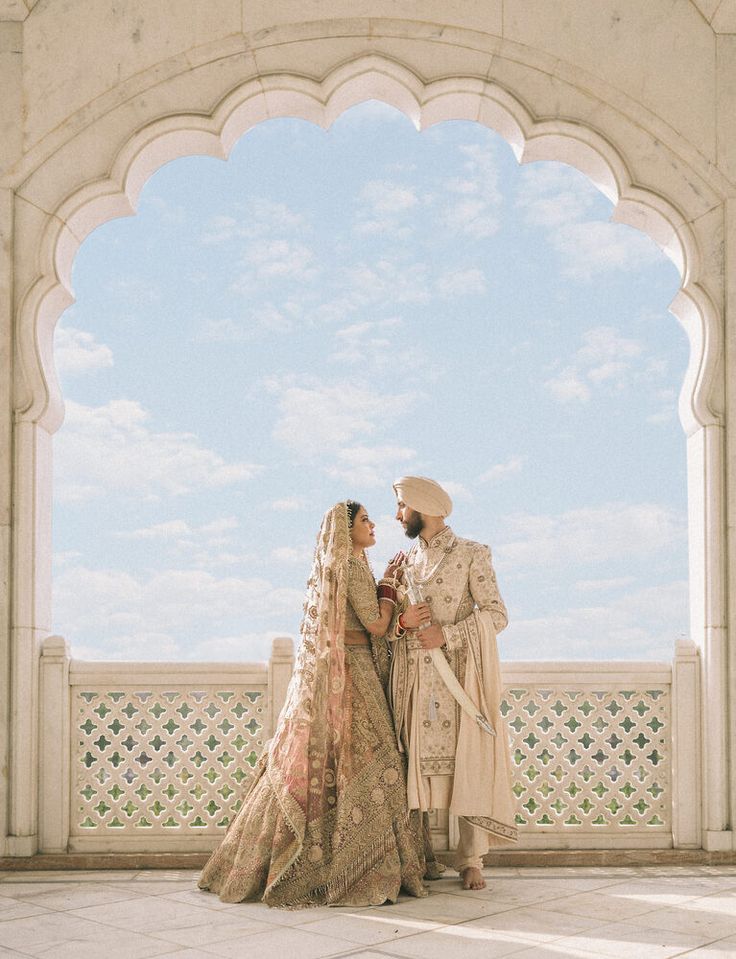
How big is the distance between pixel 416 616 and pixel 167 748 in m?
1.37

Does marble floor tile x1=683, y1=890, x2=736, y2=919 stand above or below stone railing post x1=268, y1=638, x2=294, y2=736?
below

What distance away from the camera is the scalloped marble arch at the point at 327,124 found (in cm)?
497

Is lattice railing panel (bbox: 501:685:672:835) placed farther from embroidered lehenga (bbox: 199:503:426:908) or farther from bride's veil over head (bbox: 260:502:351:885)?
bride's veil over head (bbox: 260:502:351:885)

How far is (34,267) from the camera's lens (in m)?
4.98

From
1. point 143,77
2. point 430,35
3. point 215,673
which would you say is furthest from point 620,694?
point 143,77

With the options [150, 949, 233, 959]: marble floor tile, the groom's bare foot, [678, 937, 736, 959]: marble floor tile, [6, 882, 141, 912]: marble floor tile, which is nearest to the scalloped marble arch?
[6, 882, 141, 912]: marble floor tile

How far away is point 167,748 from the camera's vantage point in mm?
4973

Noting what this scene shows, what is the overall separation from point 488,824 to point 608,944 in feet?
2.79

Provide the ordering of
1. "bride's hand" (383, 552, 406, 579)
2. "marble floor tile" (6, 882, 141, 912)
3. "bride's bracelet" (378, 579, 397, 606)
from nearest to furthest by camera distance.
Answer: "marble floor tile" (6, 882, 141, 912) < "bride's bracelet" (378, 579, 397, 606) < "bride's hand" (383, 552, 406, 579)

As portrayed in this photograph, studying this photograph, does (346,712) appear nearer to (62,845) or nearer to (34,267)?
(62,845)

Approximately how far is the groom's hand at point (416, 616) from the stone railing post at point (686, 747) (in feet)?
4.16

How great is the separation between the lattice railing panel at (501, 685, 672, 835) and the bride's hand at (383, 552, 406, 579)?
0.82 meters

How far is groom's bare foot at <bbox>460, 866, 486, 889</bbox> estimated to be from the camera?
4.32 meters

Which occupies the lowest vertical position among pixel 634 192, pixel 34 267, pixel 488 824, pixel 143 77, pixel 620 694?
pixel 488 824
